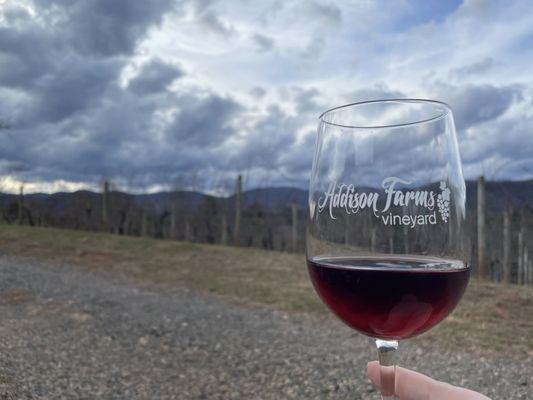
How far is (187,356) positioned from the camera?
13.9 ft

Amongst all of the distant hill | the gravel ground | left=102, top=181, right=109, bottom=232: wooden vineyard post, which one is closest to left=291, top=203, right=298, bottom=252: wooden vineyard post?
the distant hill

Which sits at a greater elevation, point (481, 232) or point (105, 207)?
point (105, 207)

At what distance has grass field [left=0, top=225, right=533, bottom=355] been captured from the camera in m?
5.34

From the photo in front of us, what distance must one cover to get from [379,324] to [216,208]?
1862 cm

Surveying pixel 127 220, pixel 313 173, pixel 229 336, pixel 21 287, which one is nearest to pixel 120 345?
pixel 229 336

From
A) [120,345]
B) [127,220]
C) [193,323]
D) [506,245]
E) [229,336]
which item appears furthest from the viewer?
[127,220]

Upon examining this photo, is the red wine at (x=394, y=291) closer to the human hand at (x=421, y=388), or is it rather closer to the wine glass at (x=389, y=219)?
the wine glass at (x=389, y=219)

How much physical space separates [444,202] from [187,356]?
358cm

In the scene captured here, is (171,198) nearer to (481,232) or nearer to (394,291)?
(481,232)

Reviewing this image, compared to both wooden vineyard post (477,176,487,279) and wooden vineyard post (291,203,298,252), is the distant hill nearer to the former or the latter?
wooden vineyard post (291,203,298,252)

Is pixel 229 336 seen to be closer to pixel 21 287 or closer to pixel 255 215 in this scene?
pixel 21 287

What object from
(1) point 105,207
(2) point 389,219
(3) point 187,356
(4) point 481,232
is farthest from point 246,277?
(1) point 105,207

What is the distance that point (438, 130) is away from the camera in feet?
3.38

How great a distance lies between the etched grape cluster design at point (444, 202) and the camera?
100 centimetres
